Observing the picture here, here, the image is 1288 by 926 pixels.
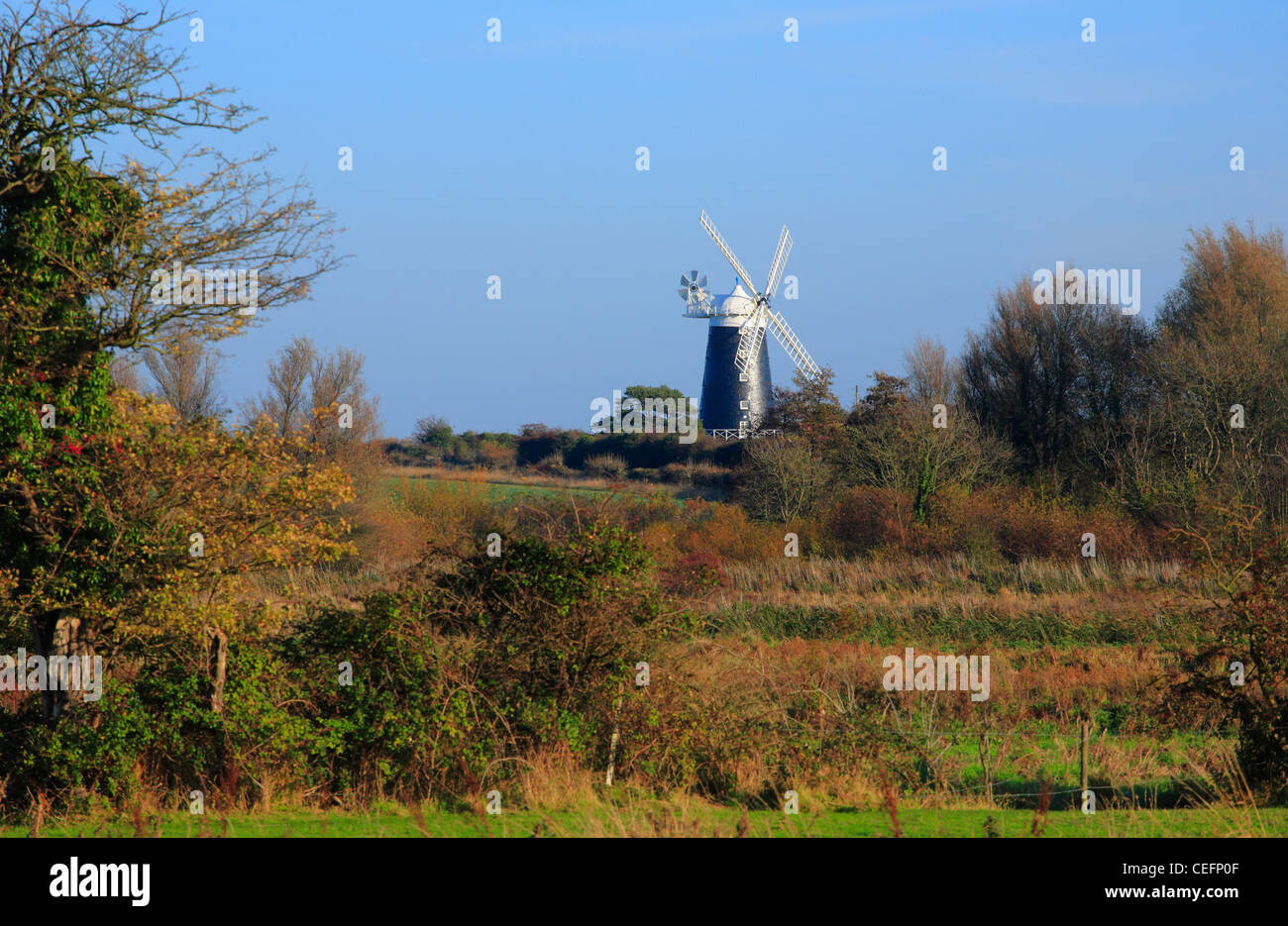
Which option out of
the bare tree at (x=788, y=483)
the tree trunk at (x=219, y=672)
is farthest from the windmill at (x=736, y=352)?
the tree trunk at (x=219, y=672)

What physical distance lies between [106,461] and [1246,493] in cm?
3246

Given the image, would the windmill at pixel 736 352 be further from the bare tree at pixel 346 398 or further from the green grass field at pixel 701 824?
the green grass field at pixel 701 824

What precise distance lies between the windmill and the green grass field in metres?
56.0

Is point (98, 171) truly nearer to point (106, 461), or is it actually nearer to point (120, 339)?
point (120, 339)

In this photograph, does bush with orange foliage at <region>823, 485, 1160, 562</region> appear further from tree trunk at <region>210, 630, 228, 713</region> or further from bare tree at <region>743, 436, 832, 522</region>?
tree trunk at <region>210, 630, 228, 713</region>

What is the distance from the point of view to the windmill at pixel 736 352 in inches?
2682

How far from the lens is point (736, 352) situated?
224ft

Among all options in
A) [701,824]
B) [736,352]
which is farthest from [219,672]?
[736,352]

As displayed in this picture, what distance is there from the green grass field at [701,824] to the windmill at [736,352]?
56.0m

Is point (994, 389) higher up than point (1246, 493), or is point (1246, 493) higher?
point (994, 389)

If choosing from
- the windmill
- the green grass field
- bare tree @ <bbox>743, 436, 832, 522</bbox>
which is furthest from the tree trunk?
the windmill

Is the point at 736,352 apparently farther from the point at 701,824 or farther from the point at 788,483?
the point at 701,824

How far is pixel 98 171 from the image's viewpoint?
38.6 ft
